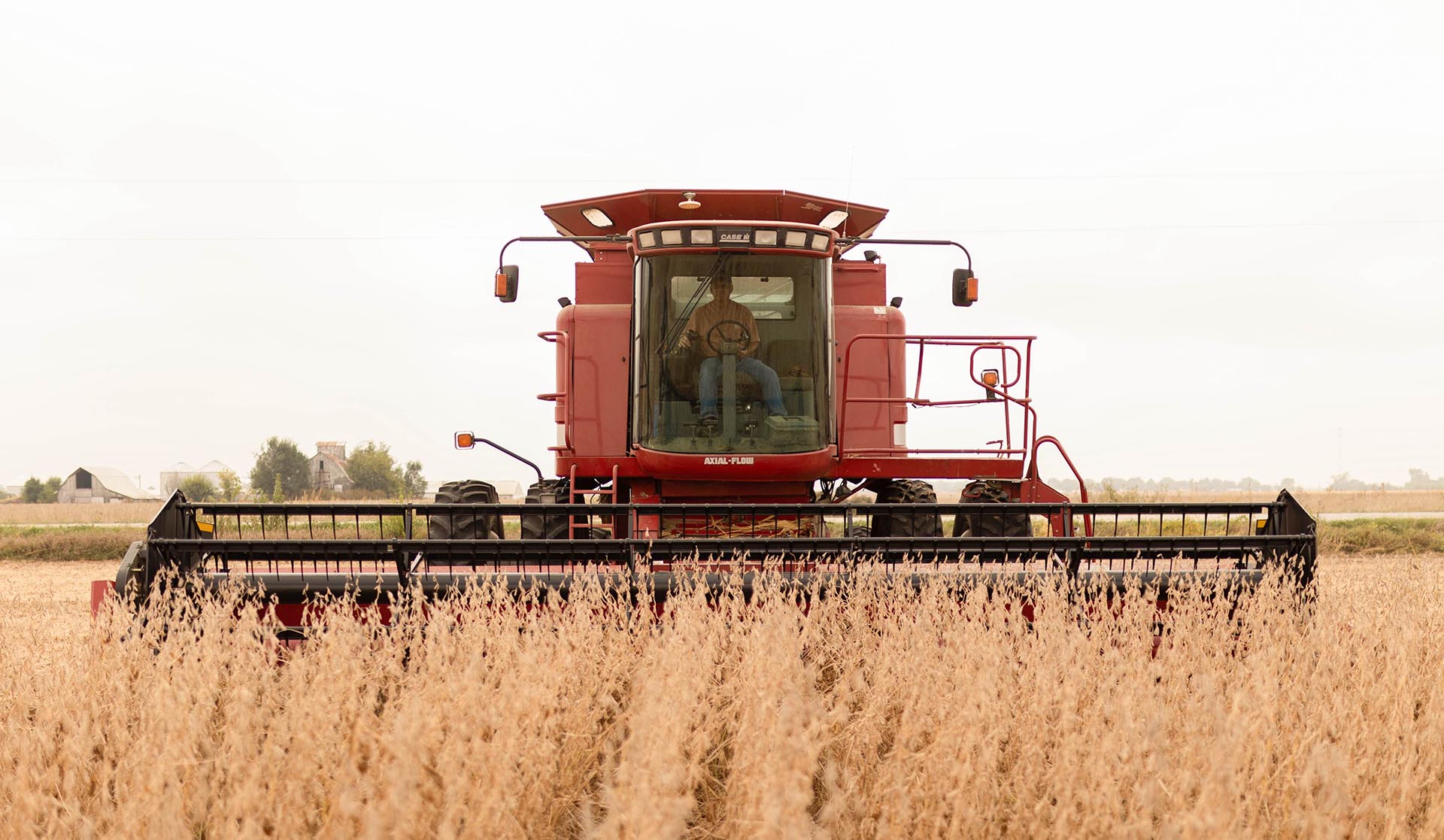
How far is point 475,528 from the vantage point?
544cm

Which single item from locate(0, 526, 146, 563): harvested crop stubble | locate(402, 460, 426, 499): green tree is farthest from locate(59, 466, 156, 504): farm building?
locate(0, 526, 146, 563): harvested crop stubble

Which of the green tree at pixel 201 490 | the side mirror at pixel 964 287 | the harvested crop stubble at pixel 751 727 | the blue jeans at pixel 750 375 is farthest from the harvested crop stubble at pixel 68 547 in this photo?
the green tree at pixel 201 490

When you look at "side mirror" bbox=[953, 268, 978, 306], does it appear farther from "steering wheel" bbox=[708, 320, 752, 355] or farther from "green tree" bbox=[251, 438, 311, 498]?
"green tree" bbox=[251, 438, 311, 498]

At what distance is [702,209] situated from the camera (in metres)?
7.43

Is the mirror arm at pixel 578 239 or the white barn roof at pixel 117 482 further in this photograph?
the white barn roof at pixel 117 482

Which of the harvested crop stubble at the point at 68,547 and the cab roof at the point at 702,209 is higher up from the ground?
the cab roof at the point at 702,209

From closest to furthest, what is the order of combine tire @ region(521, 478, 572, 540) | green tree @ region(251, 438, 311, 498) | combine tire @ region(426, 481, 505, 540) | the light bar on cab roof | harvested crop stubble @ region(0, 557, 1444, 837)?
1. harvested crop stubble @ region(0, 557, 1444, 837)
2. combine tire @ region(426, 481, 505, 540)
3. combine tire @ region(521, 478, 572, 540)
4. the light bar on cab roof
5. green tree @ region(251, 438, 311, 498)

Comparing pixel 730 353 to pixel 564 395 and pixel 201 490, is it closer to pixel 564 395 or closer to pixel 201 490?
pixel 564 395

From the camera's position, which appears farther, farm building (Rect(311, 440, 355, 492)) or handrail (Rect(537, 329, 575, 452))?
farm building (Rect(311, 440, 355, 492))

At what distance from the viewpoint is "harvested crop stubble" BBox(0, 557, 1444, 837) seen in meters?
2.41

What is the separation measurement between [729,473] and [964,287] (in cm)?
213

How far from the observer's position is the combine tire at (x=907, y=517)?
615cm

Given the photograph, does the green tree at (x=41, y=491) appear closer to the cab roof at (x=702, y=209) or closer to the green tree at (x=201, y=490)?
the green tree at (x=201, y=490)

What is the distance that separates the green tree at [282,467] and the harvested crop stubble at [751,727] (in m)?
70.9
